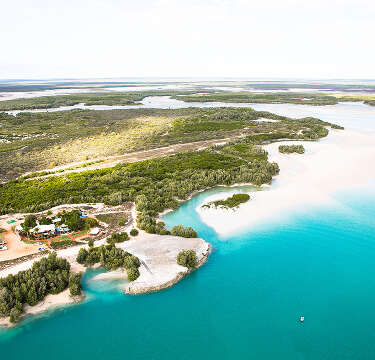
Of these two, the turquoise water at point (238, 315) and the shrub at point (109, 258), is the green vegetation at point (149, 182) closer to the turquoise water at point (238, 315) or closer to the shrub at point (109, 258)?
the shrub at point (109, 258)

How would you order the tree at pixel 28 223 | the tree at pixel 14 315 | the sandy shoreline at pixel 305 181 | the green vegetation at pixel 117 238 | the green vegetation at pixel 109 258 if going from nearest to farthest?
1. the tree at pixel 14 315
2. the green vegetation at pixel 109 258
3. the green vegetation at pixel 117 238
4. the tree at pixel 28 223
5. the sandy shoreline at pixel 305 181

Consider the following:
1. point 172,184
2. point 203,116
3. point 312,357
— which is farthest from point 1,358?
point 203,116

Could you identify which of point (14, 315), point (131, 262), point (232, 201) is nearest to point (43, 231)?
point (14, 315)

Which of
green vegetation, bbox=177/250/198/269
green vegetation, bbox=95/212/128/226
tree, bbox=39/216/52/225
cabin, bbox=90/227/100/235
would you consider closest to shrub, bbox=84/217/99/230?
cabin, bbox=90/227/100/235

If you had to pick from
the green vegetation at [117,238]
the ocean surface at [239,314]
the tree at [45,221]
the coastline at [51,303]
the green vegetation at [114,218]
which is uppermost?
the tree at [45,221]

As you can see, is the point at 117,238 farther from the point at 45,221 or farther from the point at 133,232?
the point at 45,221

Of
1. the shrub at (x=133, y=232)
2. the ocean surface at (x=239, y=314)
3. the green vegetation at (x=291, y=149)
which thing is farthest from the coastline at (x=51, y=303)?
the green vegetation at (x=291, y=149)

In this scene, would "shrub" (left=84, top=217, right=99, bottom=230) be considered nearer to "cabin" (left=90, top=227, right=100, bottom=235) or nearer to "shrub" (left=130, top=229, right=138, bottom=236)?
"cabin" (left=90, top=227, right=100, bottom=235)
